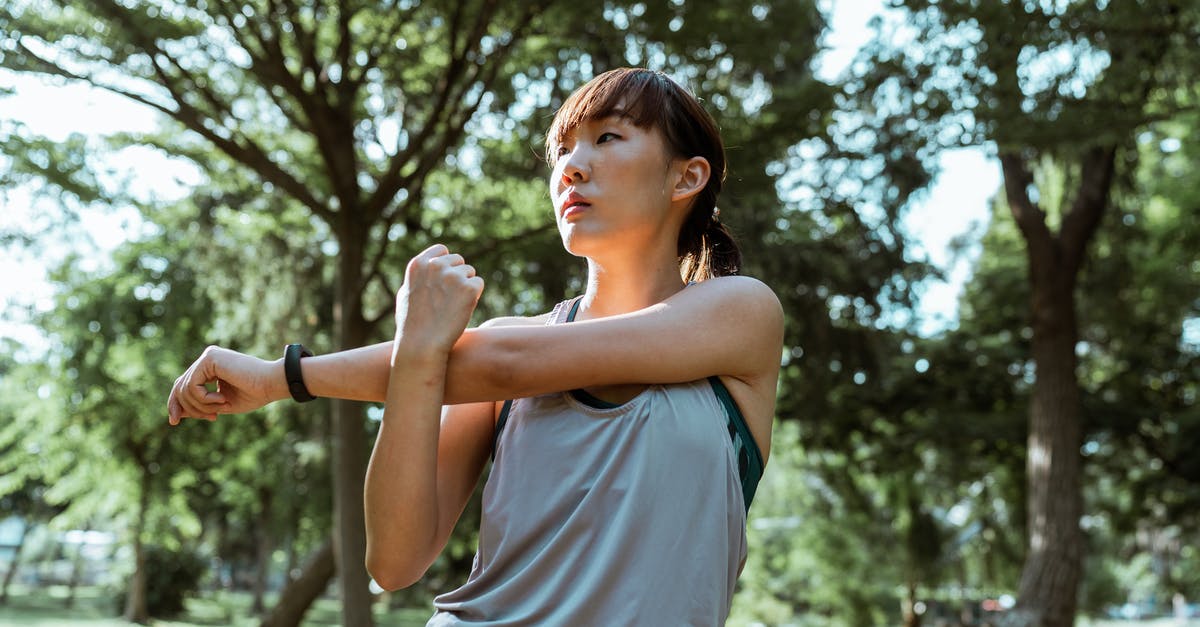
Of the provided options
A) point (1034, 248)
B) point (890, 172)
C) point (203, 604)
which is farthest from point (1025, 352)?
point (203, 604)

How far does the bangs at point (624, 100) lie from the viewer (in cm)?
158

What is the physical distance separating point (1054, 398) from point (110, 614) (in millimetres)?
24687

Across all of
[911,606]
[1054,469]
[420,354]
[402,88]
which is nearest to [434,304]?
[420,354]

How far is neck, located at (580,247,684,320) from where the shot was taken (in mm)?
1631

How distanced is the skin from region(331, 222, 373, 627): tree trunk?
8.12m

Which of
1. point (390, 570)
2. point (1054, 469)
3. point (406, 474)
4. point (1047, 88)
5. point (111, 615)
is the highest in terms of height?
point (1047, 88)

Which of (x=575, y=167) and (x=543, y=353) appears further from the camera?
(x=575, y=167)

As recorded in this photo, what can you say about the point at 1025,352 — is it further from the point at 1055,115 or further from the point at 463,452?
the point at 463,452

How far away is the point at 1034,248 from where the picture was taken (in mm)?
13336

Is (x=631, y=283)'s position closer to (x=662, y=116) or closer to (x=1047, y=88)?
(x=662, y=116)

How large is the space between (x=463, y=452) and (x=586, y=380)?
312mm

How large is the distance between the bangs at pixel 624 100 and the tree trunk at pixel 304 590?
45.2 ft

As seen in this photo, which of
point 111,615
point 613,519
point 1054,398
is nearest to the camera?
point 613,519

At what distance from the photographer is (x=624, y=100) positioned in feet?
5.18
